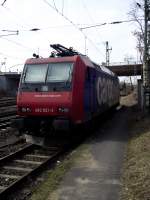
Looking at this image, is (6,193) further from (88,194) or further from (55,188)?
(88,194)

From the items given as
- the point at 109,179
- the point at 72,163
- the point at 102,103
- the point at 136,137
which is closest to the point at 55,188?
the point at 109,179

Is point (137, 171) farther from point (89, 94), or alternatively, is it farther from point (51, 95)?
point (89, 94)

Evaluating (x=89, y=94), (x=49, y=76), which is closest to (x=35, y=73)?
(x=49, y=76)

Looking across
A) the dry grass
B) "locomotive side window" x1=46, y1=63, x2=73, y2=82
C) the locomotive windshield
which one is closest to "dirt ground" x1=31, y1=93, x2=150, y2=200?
the dry grass

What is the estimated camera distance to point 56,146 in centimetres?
1370

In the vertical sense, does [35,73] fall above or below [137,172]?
above

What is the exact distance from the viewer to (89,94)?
1514 centimetres

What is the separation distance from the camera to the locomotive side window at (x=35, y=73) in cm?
1432

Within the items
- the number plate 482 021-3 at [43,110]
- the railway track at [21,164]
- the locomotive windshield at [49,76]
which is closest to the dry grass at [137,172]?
the railway track at [21,164]

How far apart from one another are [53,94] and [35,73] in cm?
126

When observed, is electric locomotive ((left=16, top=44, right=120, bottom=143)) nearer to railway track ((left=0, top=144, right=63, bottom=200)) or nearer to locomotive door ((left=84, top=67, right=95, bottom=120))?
locomotive door ((left=84, top=67, right=95, bottom=120))

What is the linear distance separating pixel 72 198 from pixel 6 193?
137 cm

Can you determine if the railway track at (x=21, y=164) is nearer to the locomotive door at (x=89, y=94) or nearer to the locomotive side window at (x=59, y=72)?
the locomotive door at (x=89, y=94)

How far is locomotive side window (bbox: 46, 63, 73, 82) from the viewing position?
13.8m
